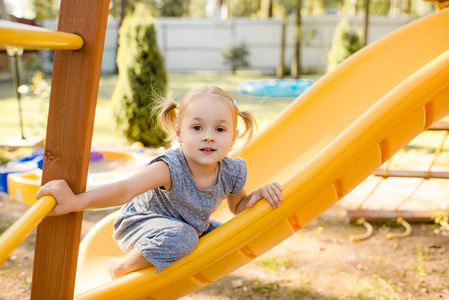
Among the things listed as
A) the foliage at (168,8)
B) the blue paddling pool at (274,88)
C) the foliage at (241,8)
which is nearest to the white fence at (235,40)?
the blue paddling pool at (274,88)

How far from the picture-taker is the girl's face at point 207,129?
1528 mm

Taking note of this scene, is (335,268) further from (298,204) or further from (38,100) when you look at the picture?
(38,100)

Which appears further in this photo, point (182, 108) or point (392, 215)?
point (392, 215)

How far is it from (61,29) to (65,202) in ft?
1.69

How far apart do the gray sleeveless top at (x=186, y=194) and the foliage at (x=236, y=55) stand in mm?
15641

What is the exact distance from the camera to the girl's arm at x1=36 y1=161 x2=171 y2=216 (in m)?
1.19

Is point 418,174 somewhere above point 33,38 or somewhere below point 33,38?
below

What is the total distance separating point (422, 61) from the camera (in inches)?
114

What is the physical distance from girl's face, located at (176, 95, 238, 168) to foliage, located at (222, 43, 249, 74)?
15.8 metres

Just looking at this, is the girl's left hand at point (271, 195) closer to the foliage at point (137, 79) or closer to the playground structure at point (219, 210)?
the playground structure at point (219, 210)

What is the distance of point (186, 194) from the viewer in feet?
5.26

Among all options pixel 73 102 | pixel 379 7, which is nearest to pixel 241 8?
pixel 379 7

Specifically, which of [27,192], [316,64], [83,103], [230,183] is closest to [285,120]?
[230,183]

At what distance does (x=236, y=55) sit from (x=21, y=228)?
648 inches
